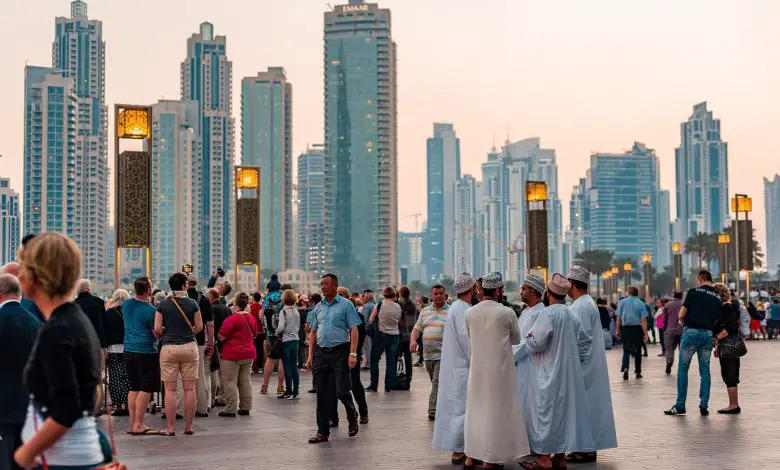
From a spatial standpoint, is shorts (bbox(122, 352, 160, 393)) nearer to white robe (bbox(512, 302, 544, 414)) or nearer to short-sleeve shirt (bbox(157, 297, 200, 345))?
short-sleeve shirt (bbox(157, 297, 200, 345))

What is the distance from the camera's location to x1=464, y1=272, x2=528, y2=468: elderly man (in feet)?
32.7

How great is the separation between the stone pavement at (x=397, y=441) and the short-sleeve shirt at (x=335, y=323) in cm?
118

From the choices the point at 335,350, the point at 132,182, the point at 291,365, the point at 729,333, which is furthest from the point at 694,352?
the point at 132,182

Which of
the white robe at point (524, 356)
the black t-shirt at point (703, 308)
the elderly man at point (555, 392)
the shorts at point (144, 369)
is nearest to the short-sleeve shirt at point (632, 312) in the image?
the black t-shirt at point (703, 308)

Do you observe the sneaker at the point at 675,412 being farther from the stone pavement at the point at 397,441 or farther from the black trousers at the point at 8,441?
the black trousers at the point at 8,441

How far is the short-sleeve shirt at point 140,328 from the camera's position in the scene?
44.4ft

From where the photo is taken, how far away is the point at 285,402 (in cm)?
1786

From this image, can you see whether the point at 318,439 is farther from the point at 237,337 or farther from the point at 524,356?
the point at 237,337

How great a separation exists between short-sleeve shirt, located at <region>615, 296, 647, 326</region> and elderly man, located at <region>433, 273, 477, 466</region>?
43.0ft

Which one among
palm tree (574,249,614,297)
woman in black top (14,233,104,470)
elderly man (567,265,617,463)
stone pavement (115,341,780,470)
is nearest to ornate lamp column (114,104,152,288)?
stone pavement (115,341,780,470)

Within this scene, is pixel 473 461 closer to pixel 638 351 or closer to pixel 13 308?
pixel 13 308

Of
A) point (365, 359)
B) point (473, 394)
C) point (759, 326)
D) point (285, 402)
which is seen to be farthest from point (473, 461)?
point (759, 326)

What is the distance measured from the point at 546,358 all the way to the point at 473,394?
0.87 meters

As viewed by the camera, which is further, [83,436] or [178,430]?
[178,430]
